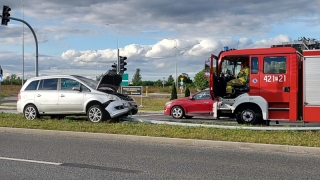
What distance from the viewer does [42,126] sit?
12586 millimetres

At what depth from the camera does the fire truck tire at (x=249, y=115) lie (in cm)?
1281

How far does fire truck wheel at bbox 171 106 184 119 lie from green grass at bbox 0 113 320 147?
698 cm

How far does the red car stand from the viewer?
62.0 feet

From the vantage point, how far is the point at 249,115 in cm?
1295

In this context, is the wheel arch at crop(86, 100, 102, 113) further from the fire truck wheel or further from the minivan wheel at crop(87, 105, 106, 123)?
the fire truck wheel

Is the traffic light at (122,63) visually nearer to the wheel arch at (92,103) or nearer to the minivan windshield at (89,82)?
the minivan windshield at (89,82)

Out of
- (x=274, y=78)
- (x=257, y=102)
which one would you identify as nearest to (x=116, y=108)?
(x=257, y=102)

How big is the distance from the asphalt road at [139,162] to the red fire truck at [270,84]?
11.9 feet

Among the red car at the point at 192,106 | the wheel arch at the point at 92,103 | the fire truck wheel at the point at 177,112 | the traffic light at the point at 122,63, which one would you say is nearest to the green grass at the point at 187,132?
the wheel arch at the point at 92,103

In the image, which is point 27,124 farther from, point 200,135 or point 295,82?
point 295,82

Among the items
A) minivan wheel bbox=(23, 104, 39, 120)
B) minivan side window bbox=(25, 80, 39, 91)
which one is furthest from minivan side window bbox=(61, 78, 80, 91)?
minivan wheel bbox=(23, 104, 39, 120)

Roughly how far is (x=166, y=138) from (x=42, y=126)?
14.7ft

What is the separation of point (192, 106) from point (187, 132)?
8.31 meters

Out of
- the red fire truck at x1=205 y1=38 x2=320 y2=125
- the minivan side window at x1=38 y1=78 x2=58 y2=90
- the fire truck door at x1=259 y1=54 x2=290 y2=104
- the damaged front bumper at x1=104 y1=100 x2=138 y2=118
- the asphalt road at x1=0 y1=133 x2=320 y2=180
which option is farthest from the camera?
the minivan side window at x1=38 y1=78 x2=58 y2=90
